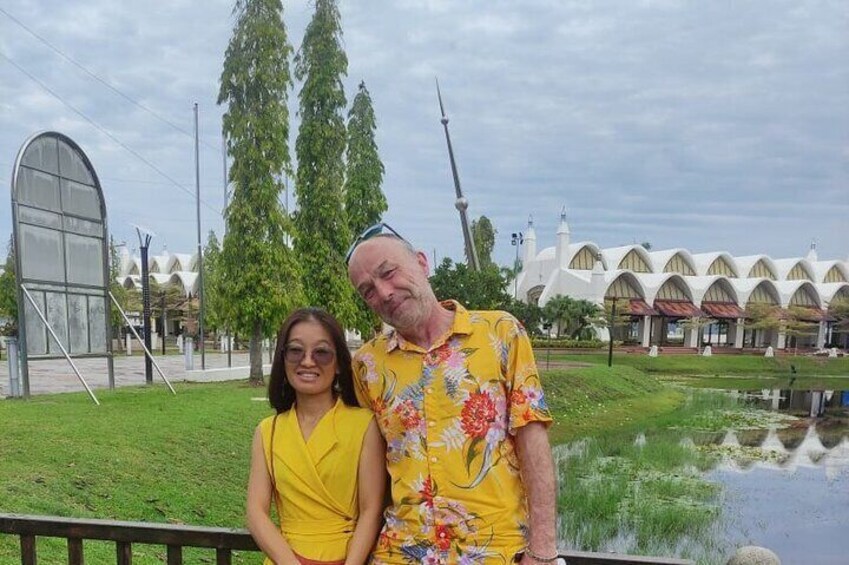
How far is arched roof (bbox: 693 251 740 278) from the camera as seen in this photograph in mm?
47438

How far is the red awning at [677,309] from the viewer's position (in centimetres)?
4075

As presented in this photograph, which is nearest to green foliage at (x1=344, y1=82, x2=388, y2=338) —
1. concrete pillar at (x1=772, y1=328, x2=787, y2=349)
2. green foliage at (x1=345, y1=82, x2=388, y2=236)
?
green foliage at (x1=345, y1=82, x2=388, y2=236)

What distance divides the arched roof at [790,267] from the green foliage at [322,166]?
150 feet

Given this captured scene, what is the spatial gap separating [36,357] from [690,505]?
8788 mm

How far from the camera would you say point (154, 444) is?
676 centimetres

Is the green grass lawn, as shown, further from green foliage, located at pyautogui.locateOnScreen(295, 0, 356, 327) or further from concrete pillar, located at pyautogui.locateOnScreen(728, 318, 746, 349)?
concrete pillar, located at pyautogui.locateOnScreen(728, 318, 746, 349)

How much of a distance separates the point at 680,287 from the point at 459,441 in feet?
151

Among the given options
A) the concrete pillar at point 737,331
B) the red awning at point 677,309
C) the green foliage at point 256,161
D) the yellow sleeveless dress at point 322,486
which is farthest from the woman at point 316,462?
the concrete pillar at point 737,331

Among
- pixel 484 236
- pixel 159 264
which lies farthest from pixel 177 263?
pixel 484 236

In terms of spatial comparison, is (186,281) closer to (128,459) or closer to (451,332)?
(128,459)

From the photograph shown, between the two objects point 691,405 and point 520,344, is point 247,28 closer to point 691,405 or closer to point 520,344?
point 520,344

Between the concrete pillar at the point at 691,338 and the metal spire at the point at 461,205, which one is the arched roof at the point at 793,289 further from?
the metal spire at the point at 461,205

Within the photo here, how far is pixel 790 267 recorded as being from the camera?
1961 inches

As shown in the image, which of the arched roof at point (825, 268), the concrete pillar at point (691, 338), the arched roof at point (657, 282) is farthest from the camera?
the arched roof at point (825, 268)
